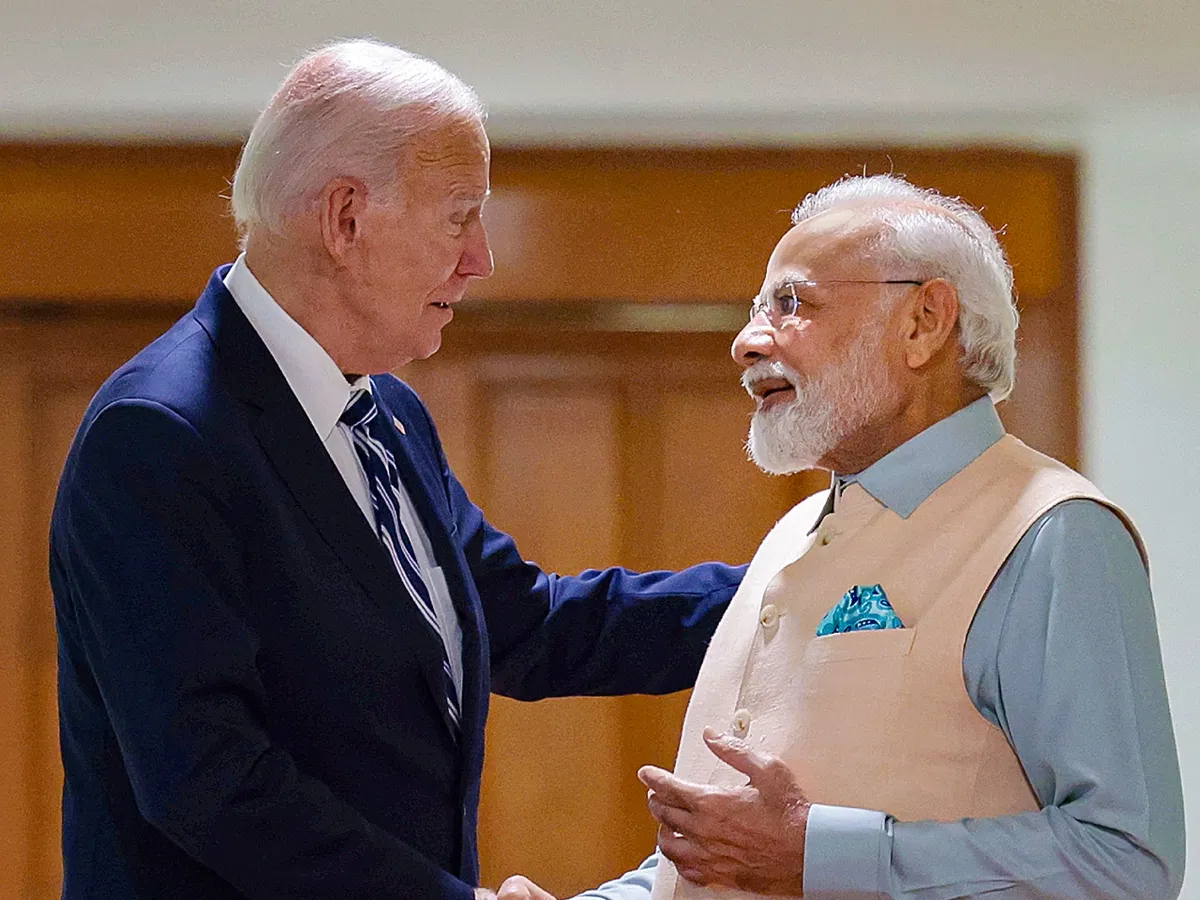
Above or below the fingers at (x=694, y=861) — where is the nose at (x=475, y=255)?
above

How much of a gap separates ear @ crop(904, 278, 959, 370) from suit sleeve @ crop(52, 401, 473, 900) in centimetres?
74

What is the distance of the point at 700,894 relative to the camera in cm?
149

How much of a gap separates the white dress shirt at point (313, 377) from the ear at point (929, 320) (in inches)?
23.7

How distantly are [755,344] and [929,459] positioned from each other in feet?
0.77

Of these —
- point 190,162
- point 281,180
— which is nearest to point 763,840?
point 281,180

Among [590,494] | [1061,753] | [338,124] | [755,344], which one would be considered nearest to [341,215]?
[338,124]

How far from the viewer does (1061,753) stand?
1.29m

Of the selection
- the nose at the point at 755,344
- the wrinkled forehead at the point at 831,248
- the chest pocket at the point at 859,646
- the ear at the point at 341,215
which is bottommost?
the chest pocket at the point at 859,646

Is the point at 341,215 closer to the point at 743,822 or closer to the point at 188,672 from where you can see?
the point at 188,672

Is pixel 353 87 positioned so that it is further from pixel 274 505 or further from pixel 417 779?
pixel 417 779

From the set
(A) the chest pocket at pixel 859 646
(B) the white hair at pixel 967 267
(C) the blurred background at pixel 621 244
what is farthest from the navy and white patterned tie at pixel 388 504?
(C) the blurred background at pixel 621 244

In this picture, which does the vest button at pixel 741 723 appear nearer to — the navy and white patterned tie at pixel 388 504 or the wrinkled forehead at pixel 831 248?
the navy and white patterned tie at pixel 388 504

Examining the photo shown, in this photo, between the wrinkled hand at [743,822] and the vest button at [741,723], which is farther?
the vest button at [741,723]

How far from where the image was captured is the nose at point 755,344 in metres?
1.60
